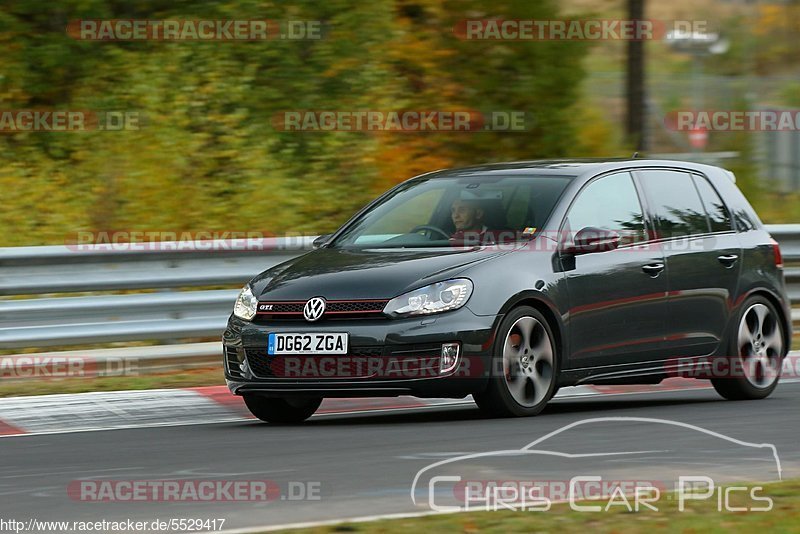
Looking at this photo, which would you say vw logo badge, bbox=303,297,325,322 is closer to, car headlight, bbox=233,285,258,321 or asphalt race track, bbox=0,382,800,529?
car headlight, bbox=233,285,258,321

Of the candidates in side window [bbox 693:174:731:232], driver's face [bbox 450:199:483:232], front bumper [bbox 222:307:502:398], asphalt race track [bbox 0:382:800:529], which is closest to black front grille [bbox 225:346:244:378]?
asphalt race track [bbox 0:382:800:529]

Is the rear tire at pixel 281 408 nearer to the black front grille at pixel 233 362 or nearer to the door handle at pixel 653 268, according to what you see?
the black front grille at pixel 233 362

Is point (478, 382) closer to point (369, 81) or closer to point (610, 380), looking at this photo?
point (610, 380)

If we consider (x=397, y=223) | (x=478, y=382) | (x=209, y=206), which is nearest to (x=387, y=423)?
(x=478, y=382)

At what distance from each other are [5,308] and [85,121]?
758 centimetres

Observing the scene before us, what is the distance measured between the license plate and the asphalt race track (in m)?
0.46

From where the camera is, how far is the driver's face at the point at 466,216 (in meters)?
9.83

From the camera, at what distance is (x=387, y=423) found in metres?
9.46

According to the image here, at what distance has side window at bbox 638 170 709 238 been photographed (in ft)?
34.6

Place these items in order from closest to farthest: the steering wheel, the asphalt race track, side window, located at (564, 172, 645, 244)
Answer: the asphalt race track → the steering wheel → side window, located at (564, 172, 645, 244)

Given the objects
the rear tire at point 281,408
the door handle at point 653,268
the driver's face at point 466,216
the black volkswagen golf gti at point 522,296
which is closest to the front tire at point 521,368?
the black volkswagen golf gti at point 522,296

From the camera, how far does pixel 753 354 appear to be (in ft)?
36.2

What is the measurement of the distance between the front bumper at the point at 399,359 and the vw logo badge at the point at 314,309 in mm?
39

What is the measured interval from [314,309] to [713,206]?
3.42 meters
